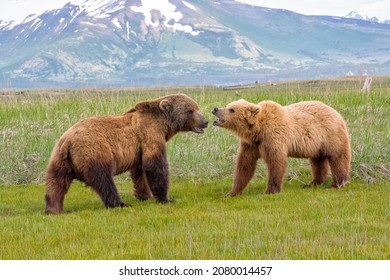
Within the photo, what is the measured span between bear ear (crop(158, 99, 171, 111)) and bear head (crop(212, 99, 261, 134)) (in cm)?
85

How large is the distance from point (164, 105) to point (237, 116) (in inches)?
53.2

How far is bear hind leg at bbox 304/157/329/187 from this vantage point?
12.3m

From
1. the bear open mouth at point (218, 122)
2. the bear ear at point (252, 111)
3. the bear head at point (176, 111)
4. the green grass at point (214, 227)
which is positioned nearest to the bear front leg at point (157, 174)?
the green grass at point (214, 227)

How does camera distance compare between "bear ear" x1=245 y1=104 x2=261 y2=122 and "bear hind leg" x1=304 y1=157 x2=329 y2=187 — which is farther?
"bear hind leg" x1=304 y1=157 x2=329 y2=187

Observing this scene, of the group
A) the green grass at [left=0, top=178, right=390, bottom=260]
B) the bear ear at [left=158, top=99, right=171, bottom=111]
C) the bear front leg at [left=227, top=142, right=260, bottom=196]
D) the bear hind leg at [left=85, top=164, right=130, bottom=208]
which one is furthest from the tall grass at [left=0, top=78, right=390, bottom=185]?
the bear hind leg at [left=85, top=164, right=130, bottom=208]

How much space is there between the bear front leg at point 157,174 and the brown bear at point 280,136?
127cm

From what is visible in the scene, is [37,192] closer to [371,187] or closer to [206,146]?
[206,146]

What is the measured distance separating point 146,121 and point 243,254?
181 inches

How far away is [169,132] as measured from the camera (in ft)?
37.5

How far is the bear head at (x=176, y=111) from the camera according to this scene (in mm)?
11234

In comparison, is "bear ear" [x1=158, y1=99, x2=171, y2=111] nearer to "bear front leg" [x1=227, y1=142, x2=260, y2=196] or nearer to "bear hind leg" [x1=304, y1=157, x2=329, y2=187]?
"bear front leg" [x1=227, y1=142, x2=260, y2=196]

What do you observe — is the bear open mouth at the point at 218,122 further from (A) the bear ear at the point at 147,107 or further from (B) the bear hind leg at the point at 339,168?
(B) the bear hind leg at the point at 339,168

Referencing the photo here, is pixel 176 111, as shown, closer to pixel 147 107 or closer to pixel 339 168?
pixel 147 107

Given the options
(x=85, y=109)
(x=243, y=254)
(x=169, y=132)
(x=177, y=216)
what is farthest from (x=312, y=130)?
(x=85, y=109)
